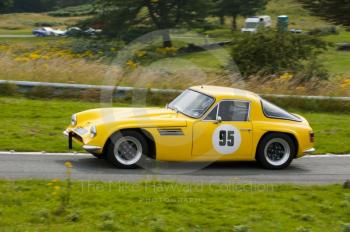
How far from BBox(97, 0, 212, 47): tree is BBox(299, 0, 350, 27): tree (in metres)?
21.2

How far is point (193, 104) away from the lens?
11023 millimetres

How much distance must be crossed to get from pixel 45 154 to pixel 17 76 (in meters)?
6.90

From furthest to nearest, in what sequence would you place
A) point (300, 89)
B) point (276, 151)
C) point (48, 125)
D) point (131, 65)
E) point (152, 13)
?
point (152, 13)
point (131, 65)
point (300, 89)
point (48, 125)
point (276, 151)

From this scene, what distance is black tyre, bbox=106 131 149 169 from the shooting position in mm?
10156

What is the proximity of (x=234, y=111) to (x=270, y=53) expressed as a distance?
940 centimetres

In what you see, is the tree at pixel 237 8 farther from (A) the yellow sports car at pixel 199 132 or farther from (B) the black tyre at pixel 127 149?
(B) the black tyre at pixel 127 149

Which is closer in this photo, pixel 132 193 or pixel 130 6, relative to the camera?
pixel 132 193

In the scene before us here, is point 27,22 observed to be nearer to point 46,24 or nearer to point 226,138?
point 46,24

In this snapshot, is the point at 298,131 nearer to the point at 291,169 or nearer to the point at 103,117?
the point at 291,169

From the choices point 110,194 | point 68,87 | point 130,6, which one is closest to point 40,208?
point 110,194

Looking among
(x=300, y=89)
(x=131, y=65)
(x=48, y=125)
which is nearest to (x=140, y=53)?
(x=131, y=65)

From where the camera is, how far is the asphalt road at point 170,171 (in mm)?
9727

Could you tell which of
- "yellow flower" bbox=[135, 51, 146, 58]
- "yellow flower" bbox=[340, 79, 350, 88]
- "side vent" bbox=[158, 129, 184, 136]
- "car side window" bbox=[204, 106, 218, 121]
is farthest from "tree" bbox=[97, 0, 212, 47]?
"side vent" bbox=[158, 129, 184, 136]

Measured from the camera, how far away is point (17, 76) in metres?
17.5
